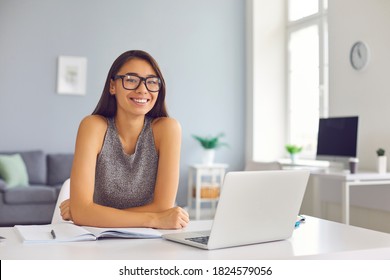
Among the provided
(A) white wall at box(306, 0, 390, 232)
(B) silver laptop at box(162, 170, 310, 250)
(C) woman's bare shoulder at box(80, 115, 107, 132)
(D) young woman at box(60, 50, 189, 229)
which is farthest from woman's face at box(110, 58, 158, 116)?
(A) white wall at box(306, 0, 390, 232)

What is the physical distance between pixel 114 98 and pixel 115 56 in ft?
15.1

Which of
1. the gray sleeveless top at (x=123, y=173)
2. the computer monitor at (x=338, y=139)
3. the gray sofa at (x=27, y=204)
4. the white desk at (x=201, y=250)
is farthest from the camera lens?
the gray sofa at (x=27, y=204)

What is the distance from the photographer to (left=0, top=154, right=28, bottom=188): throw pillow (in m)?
5.48

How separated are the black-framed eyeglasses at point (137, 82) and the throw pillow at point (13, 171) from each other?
159 inches

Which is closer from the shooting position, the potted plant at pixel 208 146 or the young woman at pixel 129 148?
the young woman at pixel 129 148

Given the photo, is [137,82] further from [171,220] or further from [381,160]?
[381,160]

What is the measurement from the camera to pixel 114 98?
1.99 m

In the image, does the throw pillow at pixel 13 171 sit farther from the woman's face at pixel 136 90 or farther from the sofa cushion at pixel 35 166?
the woman's face at pixel 136 90

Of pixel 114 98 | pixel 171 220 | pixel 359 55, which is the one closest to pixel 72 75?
pixel 359 55

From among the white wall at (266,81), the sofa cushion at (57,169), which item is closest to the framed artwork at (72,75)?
the sofa cushion at (57,169)

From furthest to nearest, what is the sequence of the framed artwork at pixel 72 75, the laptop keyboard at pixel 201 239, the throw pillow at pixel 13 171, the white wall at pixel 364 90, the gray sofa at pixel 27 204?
the framed artwork at pixel 72 75 < the throw pillow at pixel 13 171 < the gray sofa at pixel 27 204 < the white wall at pixel 364 90 < the laptop keyboard at pixel 201 239

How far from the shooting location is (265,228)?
1.42 m

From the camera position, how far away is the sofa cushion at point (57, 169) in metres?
5.98

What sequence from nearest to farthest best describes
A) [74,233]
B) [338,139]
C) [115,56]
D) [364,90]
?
[74,233] < [338,139] < [364,90] < [115,56]
